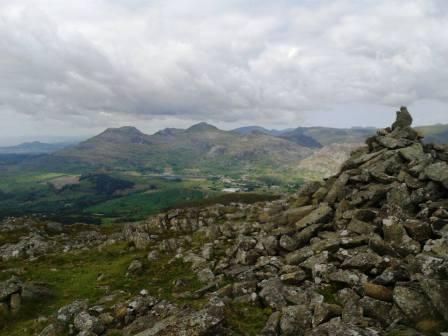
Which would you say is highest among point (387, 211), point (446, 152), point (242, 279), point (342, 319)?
point (446, 152)

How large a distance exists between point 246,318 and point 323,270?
6812mm

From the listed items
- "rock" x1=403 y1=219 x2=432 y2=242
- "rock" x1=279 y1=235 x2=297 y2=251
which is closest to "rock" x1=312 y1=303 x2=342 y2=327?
"rock" x1=403 y1=219 x2=432 y2=242

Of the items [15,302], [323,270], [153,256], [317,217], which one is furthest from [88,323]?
[317,217]

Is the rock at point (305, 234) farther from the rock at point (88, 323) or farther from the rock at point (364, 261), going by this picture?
the rock at point (88, 323)

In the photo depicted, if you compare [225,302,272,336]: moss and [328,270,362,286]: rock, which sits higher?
[328,270,362,286]: rock

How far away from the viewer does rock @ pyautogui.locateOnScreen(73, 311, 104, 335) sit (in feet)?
70.8

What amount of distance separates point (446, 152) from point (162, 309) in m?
39.5

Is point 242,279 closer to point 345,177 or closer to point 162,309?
point 162,309

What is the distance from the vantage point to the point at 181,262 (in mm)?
35719

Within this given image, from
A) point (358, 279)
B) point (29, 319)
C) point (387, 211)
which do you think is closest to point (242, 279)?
point (358, 279)

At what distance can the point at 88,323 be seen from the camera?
22.0 meters

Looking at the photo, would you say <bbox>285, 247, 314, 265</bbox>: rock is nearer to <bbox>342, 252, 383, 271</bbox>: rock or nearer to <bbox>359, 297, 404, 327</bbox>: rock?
<bbox>342, 252, 383, 271</bbox>: rock

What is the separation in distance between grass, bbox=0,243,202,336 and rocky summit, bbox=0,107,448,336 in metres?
0.69

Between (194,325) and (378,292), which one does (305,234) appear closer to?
(378,292)
